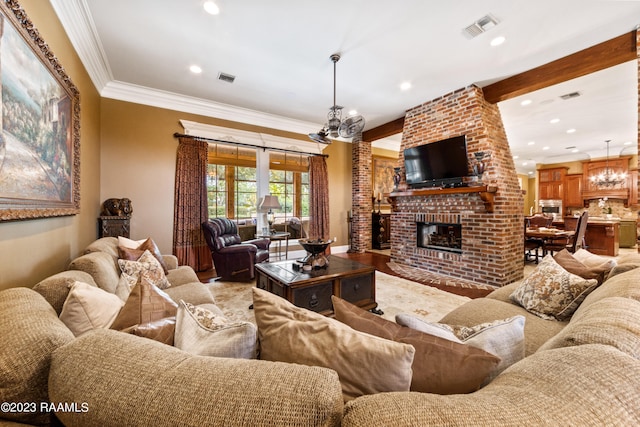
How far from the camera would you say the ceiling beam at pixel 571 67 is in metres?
2.74

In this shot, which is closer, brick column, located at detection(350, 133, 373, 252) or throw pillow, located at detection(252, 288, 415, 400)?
throw pillow, located at detection(252, 288, 415, 400)

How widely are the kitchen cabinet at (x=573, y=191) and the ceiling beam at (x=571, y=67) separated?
7367 mm

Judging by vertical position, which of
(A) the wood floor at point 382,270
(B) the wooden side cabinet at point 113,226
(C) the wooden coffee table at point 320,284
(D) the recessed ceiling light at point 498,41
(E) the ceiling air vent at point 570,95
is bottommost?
(A) the wood floor at point 382,270

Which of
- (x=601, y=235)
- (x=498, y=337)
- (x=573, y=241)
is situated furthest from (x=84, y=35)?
(x=601, y=235)

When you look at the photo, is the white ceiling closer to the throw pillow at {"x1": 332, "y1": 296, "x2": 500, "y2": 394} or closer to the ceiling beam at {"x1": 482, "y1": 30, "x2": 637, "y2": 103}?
the ceiling beam at {"x1": 482, "y1": 30, "x2": 637, "y2": 103}

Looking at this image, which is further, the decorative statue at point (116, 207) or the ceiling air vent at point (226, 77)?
the decorative statue at point (116, 207)

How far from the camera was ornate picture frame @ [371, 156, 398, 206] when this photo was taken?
694 centimetres

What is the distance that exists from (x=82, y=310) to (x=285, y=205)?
4532 mm

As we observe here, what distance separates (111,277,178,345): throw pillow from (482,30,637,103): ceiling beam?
15.4 feet

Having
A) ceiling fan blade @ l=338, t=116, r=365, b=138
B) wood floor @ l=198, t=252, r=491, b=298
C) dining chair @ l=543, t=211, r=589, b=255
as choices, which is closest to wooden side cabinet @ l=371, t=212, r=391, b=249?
wood floor @ l=198, t=252, r=491, b=298

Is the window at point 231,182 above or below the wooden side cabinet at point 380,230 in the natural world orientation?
above

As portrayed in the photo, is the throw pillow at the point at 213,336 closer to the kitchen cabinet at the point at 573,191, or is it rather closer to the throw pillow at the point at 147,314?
the throw pillow at the point at 147,314

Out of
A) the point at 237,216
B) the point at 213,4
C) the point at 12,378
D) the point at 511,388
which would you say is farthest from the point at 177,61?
the point at 511,388

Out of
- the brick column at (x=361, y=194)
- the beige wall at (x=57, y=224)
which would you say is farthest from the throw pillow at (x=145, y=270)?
the brick column at (x=361, y=194)
